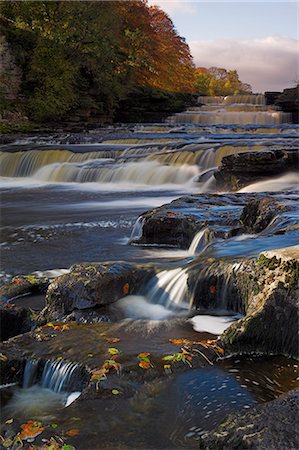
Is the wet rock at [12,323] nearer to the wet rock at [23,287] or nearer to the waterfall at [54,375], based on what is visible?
the wet rock at [23,287]

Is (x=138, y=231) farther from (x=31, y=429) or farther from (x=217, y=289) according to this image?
(x=31, y=429)

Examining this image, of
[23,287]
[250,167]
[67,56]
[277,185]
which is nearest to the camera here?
[23,287]

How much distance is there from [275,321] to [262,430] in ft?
4.86

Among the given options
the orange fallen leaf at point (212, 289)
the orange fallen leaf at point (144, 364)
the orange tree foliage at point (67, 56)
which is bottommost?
the orange fallen leaf at point (144, 364)

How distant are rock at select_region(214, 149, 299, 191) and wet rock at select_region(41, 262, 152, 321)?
738 cm

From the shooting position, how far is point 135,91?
104 feet

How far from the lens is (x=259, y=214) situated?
6.72m

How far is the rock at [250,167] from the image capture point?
11.8m

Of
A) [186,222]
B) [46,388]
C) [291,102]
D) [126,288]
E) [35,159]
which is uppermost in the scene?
[291,102]

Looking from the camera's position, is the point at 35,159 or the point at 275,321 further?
the point at 35,159

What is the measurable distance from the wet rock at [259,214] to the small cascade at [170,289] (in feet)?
6.36

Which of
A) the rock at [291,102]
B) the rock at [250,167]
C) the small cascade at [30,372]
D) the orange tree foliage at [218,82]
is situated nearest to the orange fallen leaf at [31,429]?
the small cascade at [30,372]

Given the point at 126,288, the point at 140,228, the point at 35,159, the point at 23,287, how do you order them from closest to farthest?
the point at 126,288, the point at 23,287, the point at 140,228, the point at 35,159

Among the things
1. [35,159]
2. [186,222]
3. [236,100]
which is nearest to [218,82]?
[236,100]
